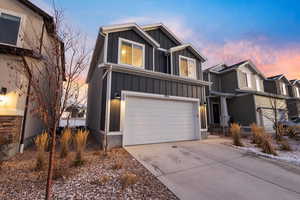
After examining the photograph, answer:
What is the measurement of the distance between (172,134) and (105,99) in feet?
13.2

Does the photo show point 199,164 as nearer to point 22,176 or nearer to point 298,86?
point 22,176

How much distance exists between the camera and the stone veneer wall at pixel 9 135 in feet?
13.1

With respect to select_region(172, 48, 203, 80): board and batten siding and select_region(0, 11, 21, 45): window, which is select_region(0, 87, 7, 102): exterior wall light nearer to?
select_region(0, 11, 21, 45): window

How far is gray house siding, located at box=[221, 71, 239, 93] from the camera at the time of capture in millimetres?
13672

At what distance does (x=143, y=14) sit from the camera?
32.2ft

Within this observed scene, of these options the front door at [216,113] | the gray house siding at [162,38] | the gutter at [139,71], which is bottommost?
the front door at [216,113]

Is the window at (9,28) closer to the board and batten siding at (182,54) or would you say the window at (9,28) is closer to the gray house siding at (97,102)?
the gray house siding at (97,102)

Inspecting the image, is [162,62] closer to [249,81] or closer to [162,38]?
[162,38]

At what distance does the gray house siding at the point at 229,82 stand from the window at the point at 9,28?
16404mm

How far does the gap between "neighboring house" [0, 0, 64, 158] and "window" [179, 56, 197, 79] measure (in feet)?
23.8

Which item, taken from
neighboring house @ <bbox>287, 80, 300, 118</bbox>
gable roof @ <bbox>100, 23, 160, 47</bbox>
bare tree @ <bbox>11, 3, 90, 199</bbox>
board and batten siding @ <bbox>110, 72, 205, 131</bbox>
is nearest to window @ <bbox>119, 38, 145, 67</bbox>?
gable roof @ <bbox>100, 23, 160, 47</bbox>

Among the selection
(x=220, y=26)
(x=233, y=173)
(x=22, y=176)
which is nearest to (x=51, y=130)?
(x=22, y=176)

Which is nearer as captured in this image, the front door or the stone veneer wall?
the stone veneer wall

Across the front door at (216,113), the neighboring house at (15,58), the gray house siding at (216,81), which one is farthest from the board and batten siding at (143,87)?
the gray house siding at (216,81)
